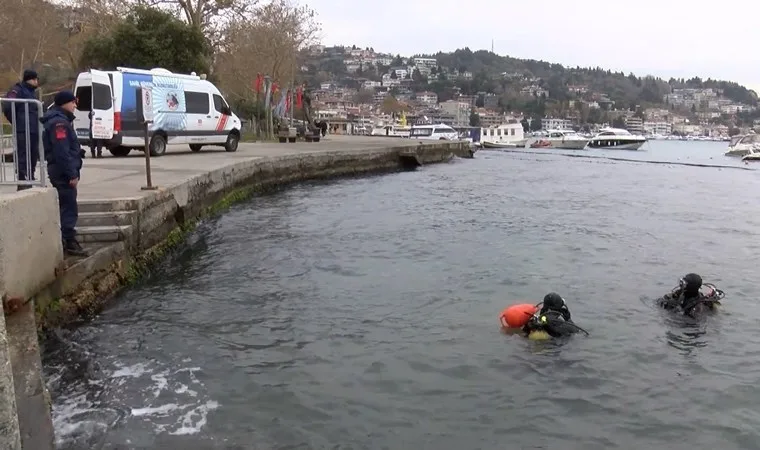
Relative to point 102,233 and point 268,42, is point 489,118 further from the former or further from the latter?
point 102,233

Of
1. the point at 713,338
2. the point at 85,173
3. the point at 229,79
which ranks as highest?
the point at 229,79

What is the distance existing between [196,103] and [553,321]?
1727 cm

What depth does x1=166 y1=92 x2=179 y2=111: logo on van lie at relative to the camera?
2107 cm

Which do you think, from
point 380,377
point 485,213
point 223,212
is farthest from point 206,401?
point 485,213

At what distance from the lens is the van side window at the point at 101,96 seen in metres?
19.2

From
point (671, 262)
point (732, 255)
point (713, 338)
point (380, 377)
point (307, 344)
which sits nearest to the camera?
point (380, 377)

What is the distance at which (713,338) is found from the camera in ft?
27.2

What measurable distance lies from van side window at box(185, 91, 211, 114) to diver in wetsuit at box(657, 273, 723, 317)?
1686 cm

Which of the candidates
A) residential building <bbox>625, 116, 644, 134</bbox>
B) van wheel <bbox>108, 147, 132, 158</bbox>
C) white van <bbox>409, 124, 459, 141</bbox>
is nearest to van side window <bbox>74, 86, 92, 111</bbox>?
van wheel <bbox>108, 147, 132, 158</bbox>

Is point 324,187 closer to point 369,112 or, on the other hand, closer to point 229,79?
point 229,79

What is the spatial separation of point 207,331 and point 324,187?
55.1 ft

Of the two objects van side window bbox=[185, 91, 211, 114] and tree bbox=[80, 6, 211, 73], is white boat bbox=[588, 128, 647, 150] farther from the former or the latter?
van side window bbox=[185, 91, 211, 114]

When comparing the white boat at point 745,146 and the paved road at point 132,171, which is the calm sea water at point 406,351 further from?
the white boat at point 745,146

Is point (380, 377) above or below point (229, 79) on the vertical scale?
below
